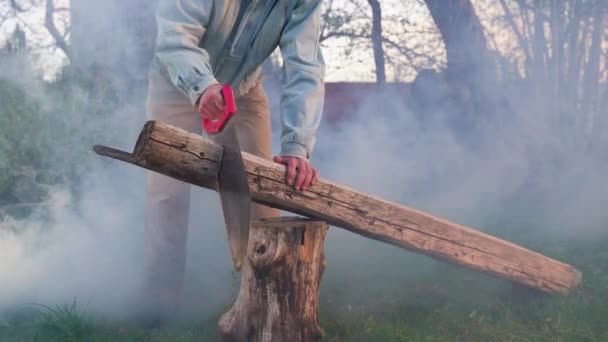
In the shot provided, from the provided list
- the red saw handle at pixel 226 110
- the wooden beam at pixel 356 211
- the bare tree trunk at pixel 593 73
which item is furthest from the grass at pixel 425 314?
the bare tree trunk at pixel 593 73

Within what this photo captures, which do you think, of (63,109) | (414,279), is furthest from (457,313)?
(63,109)

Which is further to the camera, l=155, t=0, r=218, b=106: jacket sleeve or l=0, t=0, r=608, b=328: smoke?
l=0, t=0, r=608, b=328: smoke

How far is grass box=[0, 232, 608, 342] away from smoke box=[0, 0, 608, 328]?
0.66 feet

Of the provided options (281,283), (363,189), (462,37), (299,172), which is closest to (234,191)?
(299,172)

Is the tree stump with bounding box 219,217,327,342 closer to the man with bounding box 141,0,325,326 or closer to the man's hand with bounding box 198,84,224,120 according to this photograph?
the man with bounding box 141,0,325,326

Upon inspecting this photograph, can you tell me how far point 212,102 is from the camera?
2080 mm

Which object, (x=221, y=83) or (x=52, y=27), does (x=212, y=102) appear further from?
(x=52, y=27)

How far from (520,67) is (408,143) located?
1.08 meters

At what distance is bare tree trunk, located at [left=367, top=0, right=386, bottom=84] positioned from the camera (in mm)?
5203

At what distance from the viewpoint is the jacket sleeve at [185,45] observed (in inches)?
86.9

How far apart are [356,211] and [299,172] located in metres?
0.36

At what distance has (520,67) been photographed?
4.73 metres

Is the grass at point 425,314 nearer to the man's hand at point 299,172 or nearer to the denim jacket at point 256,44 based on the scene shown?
the man's hand at point 299,172

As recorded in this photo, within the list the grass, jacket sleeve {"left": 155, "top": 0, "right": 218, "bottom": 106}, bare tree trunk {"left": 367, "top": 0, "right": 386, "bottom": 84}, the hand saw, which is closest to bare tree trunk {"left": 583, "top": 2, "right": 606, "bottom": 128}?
the grass
